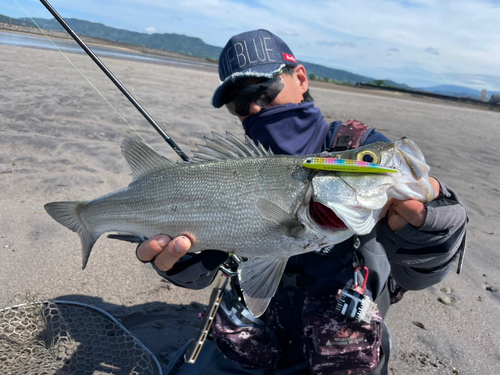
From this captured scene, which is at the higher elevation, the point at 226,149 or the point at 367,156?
the point at 367,156

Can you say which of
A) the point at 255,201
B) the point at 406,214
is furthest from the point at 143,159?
the point at 406,214

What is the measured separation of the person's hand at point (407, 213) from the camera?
188 cm

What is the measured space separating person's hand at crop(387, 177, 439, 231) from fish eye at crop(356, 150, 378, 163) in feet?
0.85

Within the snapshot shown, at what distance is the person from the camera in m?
2.12

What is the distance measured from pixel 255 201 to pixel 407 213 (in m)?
0.79

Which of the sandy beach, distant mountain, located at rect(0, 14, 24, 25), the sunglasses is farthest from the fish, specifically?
distant mountain, located at rect(0, 14, 24, 25)

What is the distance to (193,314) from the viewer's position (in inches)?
133

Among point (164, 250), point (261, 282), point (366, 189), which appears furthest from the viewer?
point (164, 250)

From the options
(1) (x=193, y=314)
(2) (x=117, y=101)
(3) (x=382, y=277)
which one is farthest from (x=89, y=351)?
(2) (x=117, y=101)

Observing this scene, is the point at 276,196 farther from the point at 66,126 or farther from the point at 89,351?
the point at 66,126

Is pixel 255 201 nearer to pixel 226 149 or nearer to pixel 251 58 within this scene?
pixel 226 149

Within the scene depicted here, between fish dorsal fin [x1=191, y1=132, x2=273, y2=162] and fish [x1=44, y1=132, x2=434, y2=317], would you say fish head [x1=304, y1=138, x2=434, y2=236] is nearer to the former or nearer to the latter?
fish [x1=44, y1=132, x2=434, y2=317]

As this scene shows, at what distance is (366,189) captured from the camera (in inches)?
73.2

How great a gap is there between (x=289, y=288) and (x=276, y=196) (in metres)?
1.08
